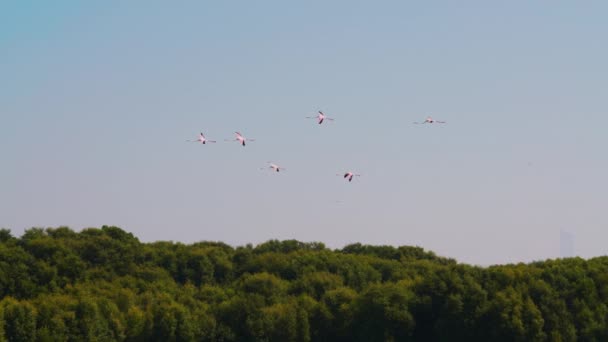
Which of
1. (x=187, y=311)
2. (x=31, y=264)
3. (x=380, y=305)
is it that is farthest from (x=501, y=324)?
(x=31, y=264)

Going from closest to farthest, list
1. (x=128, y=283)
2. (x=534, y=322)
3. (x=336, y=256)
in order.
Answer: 1. (x=534, y=322)
2. (x=128, y=283)
3. (x=336, y=256)

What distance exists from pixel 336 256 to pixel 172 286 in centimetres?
2446

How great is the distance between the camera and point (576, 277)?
397 feet

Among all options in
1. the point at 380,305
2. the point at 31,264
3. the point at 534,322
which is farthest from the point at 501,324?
the point at 31,264

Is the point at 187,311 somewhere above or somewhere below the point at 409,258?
below

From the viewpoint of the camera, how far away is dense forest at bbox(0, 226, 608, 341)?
10906 centimetres

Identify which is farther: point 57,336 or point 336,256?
point 336,256

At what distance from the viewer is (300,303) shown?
121 meters

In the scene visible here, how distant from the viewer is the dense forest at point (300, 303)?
10906cm

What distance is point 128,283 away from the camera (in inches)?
5221

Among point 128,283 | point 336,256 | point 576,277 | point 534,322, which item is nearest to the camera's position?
point 534,322

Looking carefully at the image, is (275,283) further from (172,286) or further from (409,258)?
(409,258)

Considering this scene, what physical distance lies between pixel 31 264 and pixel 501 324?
54.2 m

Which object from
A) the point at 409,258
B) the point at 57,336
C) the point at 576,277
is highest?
the point at 409,258
